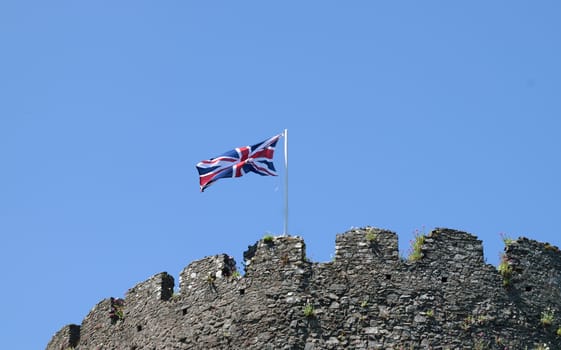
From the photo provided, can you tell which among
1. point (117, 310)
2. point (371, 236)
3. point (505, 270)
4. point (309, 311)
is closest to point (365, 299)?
point (309, 311)

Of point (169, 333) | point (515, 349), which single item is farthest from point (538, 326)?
point (169, 333)

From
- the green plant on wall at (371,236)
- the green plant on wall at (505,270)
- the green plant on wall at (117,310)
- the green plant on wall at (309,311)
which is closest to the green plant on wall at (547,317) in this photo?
the green plant on wall at (505,270)

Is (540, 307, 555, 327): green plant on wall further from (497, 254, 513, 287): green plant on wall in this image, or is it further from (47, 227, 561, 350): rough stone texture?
(497, 254, 513, 287): green plant on wall

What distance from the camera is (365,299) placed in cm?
3288

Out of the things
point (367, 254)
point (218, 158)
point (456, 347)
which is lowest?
point (456, 347)

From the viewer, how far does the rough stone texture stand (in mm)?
32531

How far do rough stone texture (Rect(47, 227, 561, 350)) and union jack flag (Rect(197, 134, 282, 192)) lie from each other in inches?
105

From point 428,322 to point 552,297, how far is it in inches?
124

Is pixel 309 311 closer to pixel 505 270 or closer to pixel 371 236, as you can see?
pixel 371 236

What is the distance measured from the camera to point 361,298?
108 ft

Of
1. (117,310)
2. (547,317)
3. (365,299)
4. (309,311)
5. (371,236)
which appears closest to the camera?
(309,311)

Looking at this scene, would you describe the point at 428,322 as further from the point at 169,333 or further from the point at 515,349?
the point at 169,333

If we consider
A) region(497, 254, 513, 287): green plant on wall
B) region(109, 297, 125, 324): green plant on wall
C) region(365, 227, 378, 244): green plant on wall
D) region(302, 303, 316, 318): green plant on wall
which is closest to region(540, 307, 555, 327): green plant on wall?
region(497, 254, 513, 287): green plant on wall

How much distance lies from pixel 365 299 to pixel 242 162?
5.58m
